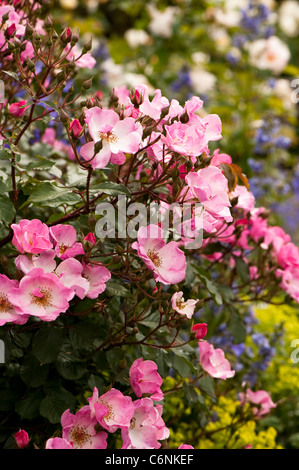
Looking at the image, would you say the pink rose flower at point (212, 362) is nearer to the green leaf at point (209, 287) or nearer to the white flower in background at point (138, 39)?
the green leaf at point (209, 287)

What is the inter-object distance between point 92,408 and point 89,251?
22 centimetres

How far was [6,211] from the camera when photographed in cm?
89

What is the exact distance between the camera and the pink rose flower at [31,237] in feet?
2.62

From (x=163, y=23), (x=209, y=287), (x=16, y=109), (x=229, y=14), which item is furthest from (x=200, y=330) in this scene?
(x=229, y=14)

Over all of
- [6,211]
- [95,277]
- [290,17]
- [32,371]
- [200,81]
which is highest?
[290,17]

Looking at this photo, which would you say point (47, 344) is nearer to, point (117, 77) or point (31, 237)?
point (31, 237)

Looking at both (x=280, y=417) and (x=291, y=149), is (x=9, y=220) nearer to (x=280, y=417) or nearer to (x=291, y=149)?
(x=280, y=417)

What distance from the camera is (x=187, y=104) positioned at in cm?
90

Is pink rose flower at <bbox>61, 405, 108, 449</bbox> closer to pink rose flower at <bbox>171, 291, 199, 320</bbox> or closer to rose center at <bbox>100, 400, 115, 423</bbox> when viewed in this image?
rose center at <bbox>100, 400, 115, 423</bbox>

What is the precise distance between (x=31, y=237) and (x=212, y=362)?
52 cm

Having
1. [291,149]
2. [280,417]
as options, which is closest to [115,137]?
[280,417]

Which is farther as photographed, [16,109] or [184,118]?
[16,109]

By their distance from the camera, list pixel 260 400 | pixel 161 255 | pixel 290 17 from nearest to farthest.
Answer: pixel 161 255 < pixel 260 400 < pixel 290 17

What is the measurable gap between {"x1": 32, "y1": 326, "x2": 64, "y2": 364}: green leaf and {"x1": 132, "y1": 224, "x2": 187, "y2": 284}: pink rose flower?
19 centimetres
